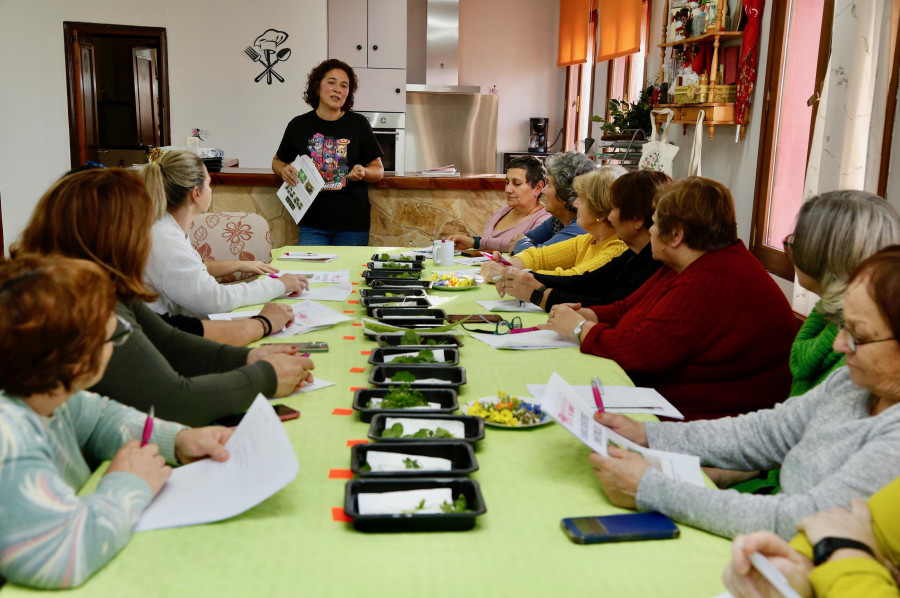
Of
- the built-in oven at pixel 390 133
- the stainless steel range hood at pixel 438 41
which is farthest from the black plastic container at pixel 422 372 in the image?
the stainless steel range hood at pixel 438 41

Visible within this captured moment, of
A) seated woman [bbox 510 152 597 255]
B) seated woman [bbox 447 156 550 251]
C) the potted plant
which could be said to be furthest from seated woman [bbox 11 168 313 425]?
the potted plant

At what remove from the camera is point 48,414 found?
1173 mm

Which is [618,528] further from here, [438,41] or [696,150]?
[438,41]

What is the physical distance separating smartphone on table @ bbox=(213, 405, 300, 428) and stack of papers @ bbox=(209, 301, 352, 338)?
2.42 feet

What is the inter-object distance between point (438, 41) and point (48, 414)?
27.8 feet

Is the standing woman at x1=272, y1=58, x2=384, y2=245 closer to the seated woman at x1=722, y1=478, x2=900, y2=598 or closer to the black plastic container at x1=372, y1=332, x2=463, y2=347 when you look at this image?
the black plastic container at x1=372, y1=332, x2=463, y2=347

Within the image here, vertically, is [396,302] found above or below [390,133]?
below

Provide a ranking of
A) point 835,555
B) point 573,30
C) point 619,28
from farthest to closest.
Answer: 1. point 573,30
2. point 619,28
3. point 835,555

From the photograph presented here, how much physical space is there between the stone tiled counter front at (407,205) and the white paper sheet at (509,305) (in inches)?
91.3

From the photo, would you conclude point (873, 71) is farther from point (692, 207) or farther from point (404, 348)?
point (404, 348)

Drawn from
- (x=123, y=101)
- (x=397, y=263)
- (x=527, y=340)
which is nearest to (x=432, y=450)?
(x=527, y=340)

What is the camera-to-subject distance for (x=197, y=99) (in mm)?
7117

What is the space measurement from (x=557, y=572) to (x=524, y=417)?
60 centimetres

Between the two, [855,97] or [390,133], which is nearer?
[855,97]
